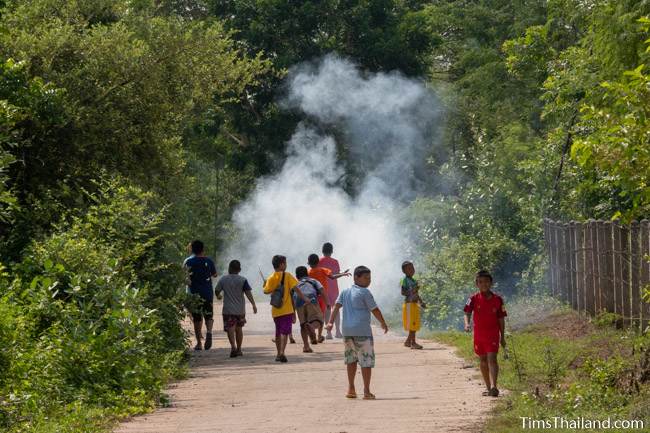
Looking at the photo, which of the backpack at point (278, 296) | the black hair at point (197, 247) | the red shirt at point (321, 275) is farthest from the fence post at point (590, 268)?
the black hair at point (197, 247)

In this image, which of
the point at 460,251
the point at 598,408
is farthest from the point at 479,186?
the point at 598,408

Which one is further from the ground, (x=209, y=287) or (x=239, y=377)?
(x=209, y=287)

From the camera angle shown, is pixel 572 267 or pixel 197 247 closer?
pixel 197 247

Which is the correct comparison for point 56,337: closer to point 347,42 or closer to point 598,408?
point 598,408

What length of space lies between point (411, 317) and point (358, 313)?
573cm

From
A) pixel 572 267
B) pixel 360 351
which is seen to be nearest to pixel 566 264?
pixel 572 267

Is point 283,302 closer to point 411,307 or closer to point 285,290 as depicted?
point 285,290

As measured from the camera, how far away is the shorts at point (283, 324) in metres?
18.5

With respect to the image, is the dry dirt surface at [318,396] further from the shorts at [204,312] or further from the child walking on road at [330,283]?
the child walking on road at [330,283]

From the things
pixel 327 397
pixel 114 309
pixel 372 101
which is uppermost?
pixel 372 101

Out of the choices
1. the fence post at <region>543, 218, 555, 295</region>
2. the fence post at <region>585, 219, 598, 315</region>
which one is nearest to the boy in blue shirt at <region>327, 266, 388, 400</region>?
the fence post at <region>585, 219, 598, 315</region>

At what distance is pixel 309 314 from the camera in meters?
20.0

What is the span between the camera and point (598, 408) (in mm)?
11406

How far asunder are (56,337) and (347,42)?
80.8ft
